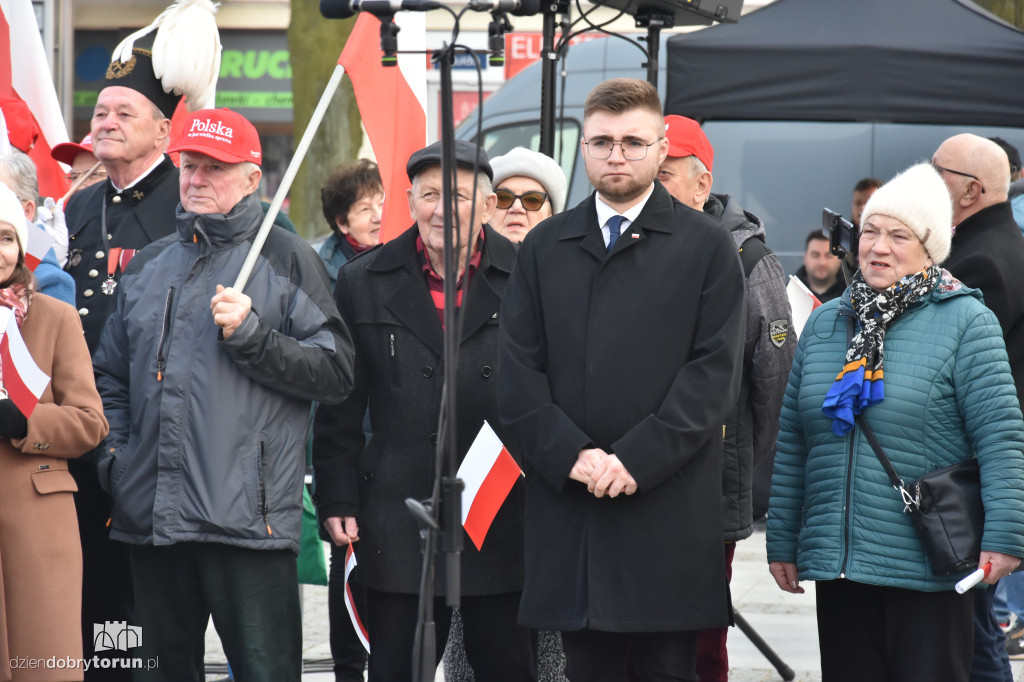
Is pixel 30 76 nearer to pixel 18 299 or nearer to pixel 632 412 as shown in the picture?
pixel 18 299

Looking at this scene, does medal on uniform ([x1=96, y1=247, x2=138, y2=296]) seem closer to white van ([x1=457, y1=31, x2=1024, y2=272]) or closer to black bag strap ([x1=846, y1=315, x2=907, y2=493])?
black bag strap ([x1=846, y1=315, x2=907, y2=493])

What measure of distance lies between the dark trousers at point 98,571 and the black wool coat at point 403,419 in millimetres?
925

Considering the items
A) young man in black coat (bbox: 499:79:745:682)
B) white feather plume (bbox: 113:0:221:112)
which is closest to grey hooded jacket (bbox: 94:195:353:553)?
young man in black coat (bbox: 499:79:745:682)

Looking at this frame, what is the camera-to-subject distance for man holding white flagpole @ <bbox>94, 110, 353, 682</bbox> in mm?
3922

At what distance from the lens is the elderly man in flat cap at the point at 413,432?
160 inches

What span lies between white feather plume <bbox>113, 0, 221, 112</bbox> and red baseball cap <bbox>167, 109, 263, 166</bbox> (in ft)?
2.39

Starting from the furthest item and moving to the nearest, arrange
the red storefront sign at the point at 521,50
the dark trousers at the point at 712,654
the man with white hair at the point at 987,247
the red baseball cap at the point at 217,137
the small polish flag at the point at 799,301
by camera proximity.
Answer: the red storefront sign at the point at 521,50 → the small polish flag at the point at 799,301 → the dark trousers at the point at 712,654 → the man with white hair at the point at 987,247 → the red baseball cap at the point at 217,137

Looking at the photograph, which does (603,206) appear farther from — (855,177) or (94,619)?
(855,177)

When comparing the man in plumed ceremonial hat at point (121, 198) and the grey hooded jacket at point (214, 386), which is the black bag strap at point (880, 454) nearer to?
the grey hooded jacket at point (214, 386)

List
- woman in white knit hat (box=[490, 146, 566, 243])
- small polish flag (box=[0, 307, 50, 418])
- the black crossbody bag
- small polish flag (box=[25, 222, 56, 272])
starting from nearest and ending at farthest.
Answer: the black crossbody bag < small polish flag (box=[0, 307, 50, 418]) < small polish flag (box=[25, 222, 56, 272]) < woman in white knit hat (box=[490, 146, 566, 243])

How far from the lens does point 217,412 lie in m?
3.96

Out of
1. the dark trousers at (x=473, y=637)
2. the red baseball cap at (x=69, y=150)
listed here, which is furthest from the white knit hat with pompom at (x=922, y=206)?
the red baseball cap at (x=69, y=150)

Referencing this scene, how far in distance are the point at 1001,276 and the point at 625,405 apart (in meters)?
1.78

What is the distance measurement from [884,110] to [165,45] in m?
4.30
